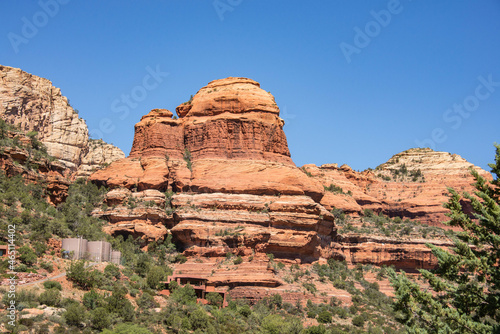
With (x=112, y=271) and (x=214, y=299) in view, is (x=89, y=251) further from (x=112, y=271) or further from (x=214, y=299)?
(x=214, y=299)

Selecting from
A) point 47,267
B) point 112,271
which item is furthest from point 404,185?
point 47,267

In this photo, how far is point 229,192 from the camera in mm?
73562

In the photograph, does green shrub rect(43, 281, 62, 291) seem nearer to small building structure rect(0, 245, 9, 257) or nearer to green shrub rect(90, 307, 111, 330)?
green shrub rect(90, 307, 111, 330)

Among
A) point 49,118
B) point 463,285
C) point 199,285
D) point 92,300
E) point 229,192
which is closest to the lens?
point 463,285

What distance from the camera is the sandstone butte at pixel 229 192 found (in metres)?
68.8

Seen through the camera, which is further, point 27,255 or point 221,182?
point 221,182

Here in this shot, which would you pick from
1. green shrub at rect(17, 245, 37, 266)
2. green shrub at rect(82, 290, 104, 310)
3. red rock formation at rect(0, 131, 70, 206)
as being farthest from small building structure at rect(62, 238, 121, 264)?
red rock formation at rect(0, 131, 70, 206)

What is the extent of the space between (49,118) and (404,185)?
201 feet

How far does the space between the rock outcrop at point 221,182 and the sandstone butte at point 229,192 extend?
12 centimetres

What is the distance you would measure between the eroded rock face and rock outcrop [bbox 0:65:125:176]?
4032 centimetres

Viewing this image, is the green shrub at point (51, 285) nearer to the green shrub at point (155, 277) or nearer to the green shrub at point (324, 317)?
the green shrub at point (155, 277)

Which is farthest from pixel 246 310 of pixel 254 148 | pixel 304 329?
pixel 254 148

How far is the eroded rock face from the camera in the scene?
9962 centimetres

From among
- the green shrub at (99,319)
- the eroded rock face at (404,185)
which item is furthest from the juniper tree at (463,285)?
the eroded rock face at (404,185)
